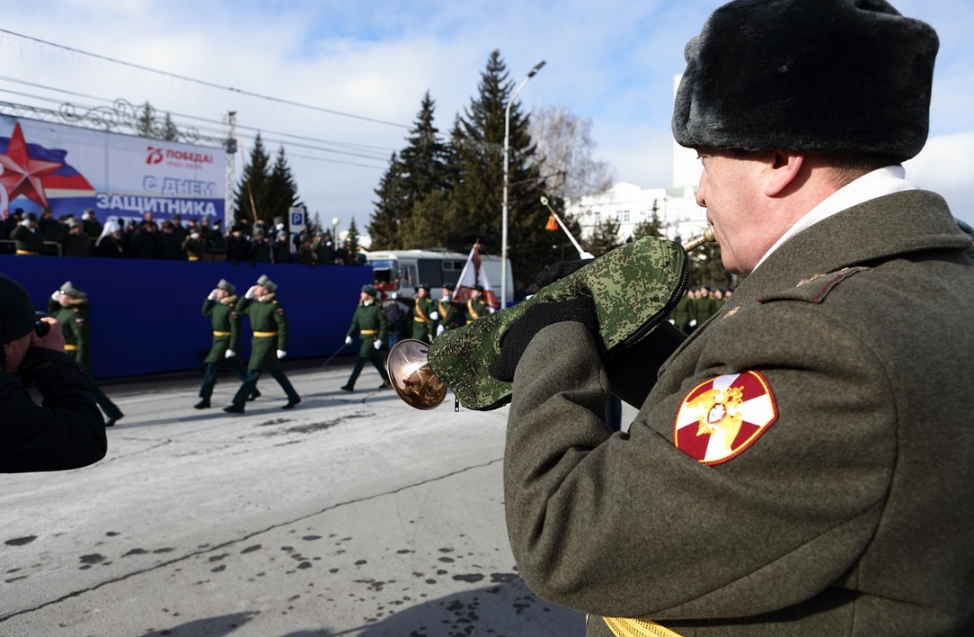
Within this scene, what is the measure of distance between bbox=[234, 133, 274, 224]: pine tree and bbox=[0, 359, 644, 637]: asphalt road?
43.0 metres

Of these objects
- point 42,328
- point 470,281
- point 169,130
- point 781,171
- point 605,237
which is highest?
point 169,130

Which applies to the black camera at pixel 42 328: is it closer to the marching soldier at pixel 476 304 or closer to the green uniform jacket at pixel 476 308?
the marching soldier at pixel 476 304

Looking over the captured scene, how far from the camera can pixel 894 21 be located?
114 centimetres

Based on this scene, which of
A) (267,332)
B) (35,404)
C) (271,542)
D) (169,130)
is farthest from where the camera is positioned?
(169,130)

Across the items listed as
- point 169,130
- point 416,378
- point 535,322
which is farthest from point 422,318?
point 535,322

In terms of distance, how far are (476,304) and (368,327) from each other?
465 centimetres

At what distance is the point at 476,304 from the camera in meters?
17.8

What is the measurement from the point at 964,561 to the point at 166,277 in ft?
52.7

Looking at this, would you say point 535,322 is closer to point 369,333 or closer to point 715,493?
point 715,493

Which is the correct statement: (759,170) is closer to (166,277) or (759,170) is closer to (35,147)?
(166,277)

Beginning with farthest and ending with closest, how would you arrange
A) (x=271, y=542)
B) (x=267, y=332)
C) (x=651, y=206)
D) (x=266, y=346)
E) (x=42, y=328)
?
(x=651, y=206)
(x=267, y=332)
(x=266, y=346)
(x=271, y=542)
(x=42, y=328)

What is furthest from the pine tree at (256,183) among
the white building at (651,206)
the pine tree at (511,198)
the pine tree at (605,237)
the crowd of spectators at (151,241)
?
the crowd of spectators at (151,241)

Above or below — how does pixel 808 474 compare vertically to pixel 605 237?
below

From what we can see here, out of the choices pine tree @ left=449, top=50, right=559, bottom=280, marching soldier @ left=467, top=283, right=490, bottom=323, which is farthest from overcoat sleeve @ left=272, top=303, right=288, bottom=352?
pine tree @ left=449, top=50, right=559, bottom=280
